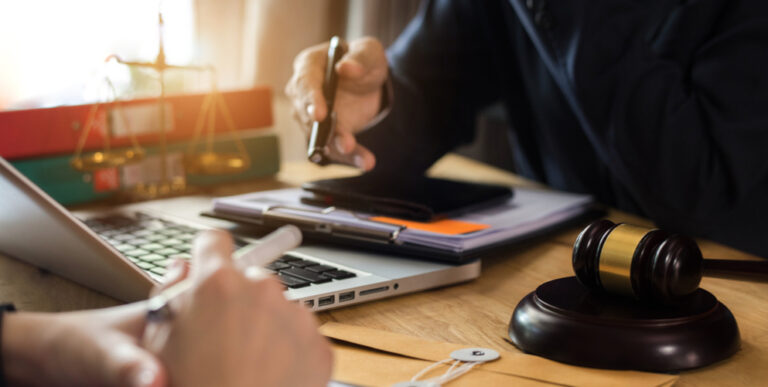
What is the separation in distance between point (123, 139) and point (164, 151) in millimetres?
66

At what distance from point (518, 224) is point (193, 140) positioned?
65 centimetres

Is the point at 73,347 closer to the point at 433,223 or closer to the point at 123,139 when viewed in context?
the point at 433,223

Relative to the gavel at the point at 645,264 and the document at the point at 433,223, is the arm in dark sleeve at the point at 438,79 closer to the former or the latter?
the document at the point at 433,223

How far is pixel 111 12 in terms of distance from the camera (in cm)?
186

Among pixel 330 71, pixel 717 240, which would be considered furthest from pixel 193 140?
pixel 717 240

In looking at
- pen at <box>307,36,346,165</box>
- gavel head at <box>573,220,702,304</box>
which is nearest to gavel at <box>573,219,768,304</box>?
gavel head at <box>573,220,702,304</box>

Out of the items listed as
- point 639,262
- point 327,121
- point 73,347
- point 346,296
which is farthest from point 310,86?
point 73,347

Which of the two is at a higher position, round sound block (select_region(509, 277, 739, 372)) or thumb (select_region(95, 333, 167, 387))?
thumb (select_region(95, 333, 167, 387))

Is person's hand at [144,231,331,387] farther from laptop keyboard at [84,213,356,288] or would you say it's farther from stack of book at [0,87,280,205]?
stack of book at [0,87,280,205]

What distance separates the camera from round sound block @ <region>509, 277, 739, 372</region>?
500 millimetres

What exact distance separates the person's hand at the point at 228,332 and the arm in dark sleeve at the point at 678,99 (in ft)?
2.30

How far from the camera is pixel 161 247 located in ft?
2.60

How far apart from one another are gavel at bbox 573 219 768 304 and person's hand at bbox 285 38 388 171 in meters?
0.47

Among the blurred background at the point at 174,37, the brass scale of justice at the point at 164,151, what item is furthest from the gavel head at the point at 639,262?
the blurred background at the point at 174,37
